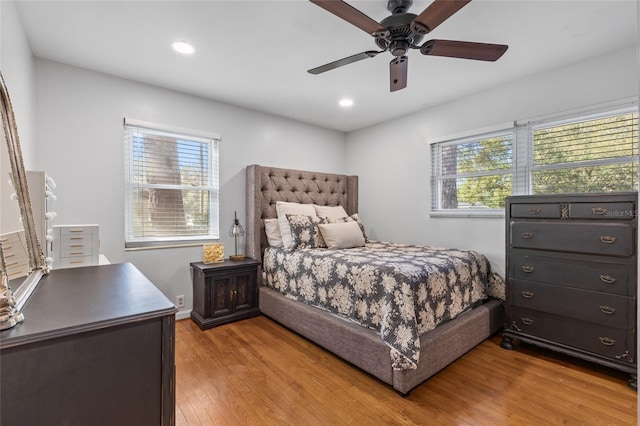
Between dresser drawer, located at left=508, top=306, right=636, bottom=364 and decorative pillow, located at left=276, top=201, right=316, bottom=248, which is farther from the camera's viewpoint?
decorative pillow, located at left=276, top=201, right=316, bottom=248

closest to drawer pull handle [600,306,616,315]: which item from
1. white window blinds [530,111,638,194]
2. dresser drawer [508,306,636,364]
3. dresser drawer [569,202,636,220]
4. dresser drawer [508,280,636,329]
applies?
dresser drawer [508,280,636,329]

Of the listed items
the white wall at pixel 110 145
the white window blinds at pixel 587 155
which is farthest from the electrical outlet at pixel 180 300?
the white window blinds at pixel 587 155

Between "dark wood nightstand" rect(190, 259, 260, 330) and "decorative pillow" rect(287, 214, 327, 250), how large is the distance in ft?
1.76

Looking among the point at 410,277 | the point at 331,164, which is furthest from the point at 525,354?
the point at 331,164

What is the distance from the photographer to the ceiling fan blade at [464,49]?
1.67 m

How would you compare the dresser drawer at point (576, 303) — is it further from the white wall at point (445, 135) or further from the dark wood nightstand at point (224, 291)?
the dark wood nightstand at point (224, 291)

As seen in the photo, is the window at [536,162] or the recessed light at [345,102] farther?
the recessed light at [345,102]

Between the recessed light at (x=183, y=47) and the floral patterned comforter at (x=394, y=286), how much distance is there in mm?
1905

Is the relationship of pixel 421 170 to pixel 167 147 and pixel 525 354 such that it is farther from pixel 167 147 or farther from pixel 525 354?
pixel 167 147

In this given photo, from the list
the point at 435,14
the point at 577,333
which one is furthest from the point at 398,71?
the point at 577,333

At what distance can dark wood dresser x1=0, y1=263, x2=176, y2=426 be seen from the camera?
70 cm

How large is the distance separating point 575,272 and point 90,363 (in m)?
2.79

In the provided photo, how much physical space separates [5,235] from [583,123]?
3.68 metres

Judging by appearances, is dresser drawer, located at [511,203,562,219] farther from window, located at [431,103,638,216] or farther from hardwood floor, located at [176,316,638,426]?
hardwood floor, located at [176,316,638,426]
